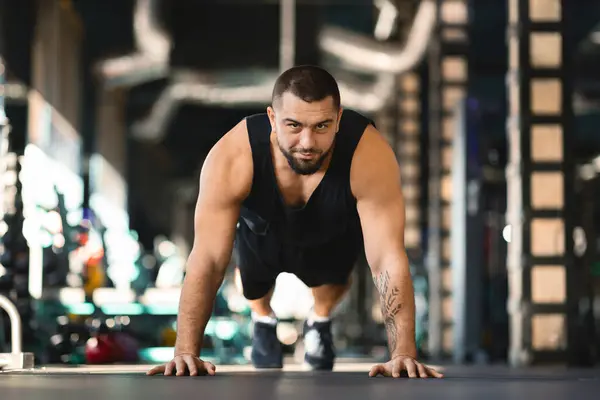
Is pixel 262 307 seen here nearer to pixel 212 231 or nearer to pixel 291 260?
pixel 291 260

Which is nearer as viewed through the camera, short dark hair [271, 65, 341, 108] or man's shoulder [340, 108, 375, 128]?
short dark hair [271, 65, 341, 108]

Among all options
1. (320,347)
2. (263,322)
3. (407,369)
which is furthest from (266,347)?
(407,369)

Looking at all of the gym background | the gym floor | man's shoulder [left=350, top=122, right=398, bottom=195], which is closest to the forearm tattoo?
the gym floor

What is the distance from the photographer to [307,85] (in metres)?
2.81

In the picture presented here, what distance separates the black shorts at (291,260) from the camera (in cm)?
375

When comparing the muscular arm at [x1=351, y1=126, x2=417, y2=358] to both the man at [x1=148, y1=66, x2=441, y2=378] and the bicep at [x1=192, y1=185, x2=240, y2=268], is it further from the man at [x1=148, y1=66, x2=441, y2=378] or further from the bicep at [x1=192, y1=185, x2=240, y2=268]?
the bicep at [x1=192, y1=185, x2=240, y2=268]

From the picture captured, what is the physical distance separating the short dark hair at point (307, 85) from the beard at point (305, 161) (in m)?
0.16

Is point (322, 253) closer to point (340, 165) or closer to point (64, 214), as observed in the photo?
point (340, 165)

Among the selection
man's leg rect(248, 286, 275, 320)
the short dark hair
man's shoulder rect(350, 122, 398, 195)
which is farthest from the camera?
man's leg rect(248, 286, 275, 320)

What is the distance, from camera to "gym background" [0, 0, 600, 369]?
5562 millimetres

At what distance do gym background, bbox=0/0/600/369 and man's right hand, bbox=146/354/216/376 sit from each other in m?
1.22

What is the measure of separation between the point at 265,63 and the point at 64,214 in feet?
20.8

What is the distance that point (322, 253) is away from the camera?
12.4 ft

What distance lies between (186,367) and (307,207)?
0.73 m
